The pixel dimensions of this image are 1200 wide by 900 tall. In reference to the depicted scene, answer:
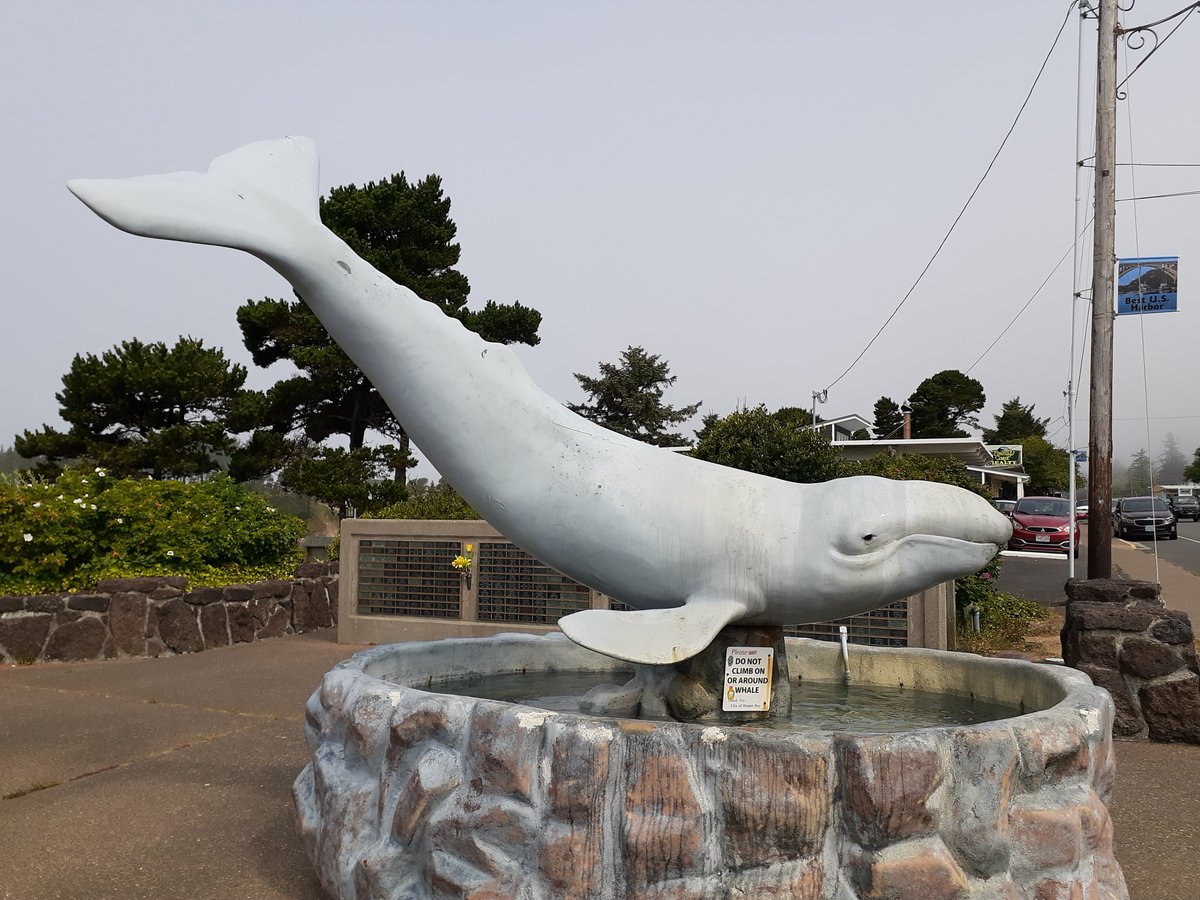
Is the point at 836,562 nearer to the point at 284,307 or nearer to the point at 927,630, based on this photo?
the point at 927,630

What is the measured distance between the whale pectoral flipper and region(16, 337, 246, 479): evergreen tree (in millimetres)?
17109

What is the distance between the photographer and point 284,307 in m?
20.7

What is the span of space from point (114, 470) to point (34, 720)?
12791 millimetres

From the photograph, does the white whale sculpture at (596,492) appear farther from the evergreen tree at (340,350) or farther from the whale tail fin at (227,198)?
the evergreen tree at (340,350)

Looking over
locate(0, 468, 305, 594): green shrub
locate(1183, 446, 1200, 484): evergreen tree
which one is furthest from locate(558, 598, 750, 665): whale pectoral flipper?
locate(1183, 446, 1200, 484): evergreen tree

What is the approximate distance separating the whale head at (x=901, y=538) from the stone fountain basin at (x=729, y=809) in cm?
66

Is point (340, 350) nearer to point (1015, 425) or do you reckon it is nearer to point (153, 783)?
point (153, 783)

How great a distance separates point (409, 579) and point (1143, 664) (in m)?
7.85

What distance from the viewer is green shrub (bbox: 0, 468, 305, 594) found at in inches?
401

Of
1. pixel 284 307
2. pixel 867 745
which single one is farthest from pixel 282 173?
pixel 284 307

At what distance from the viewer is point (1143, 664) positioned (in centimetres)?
636

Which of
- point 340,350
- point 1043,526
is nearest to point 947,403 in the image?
point 1043,526

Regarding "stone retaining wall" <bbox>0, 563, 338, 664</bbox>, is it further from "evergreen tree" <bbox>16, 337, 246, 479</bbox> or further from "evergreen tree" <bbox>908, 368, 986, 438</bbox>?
"evergreen tree" <bbox>908, 368, 986, 438</bbox>

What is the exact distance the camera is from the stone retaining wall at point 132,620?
31.1 feet
